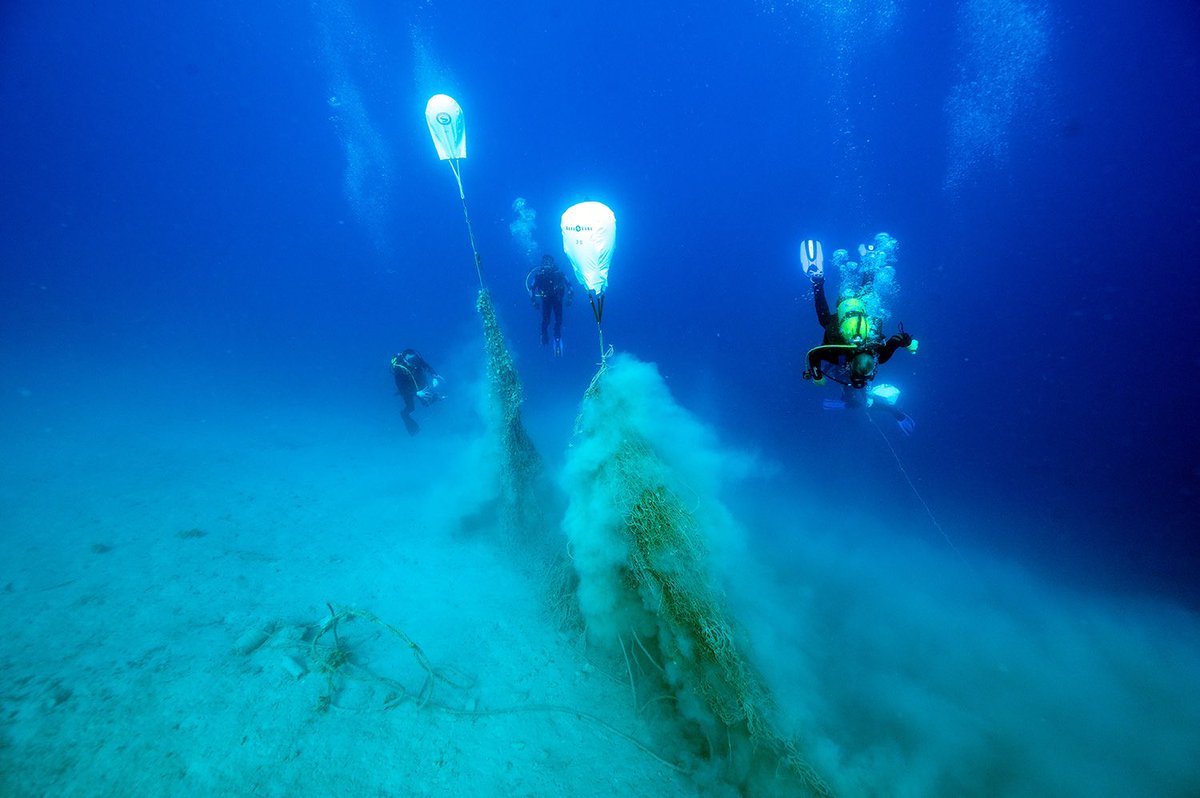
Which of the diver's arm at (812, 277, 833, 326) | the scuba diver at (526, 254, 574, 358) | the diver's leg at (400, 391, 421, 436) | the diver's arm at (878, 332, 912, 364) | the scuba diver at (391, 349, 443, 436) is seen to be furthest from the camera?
the diver's leg at (400, 391, 421, 436)

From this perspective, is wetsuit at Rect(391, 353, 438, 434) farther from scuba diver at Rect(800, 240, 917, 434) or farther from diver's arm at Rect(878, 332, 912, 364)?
diver's arm at Rect(878, 332, 912, 364)

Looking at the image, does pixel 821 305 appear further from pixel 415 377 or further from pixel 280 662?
pixel 415 377

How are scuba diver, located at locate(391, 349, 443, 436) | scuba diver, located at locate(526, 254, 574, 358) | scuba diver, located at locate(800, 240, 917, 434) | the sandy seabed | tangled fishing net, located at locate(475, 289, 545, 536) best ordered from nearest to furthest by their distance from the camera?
the sandy seabed → scuba diver, located at locate(800, 240, 917, 434) → tangled fishing net, located at locate(475, 289, 545, 536) → scuba diver, located at locate(391, 349, 443, 436) → scuba diver, located at locate(526, 254, 574, 358)

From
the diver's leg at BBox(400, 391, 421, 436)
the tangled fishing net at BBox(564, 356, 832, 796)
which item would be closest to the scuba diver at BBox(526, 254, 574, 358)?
the diver's leg at BBox(400, 391, 421, 436)

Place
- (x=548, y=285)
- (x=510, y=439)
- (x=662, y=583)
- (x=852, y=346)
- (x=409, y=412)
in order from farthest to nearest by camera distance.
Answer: (x=409, y=412) → (x=548, y=285) → (x=510, y=439) → (x=852, y=346) → (x=662, y=583)

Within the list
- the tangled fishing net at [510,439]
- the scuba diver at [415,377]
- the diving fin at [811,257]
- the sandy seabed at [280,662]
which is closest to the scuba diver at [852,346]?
the diving fin at [811,257]

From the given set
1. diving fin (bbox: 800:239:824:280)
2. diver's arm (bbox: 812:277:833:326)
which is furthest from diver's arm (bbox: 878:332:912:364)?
diving fin (bbox: 800:239:824:280)

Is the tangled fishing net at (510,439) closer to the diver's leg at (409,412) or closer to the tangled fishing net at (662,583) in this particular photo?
the tangled fishing net at (662,583)

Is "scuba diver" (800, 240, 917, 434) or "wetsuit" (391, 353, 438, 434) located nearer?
"scuba diver" (800, 240, 917, 434)

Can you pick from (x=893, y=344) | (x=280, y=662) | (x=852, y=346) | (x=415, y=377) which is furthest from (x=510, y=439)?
(x=893, y=344)

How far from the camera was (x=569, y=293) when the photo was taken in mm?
11164

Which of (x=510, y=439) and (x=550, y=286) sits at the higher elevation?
(x=550, y=286)

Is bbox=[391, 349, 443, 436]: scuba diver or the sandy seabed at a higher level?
bbox=[391, 349, 443, 436]: scuba diver

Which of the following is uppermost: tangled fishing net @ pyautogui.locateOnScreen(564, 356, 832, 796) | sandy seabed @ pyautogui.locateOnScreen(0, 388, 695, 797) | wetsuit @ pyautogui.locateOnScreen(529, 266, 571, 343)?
wetsuit @ pyautogui.locateOnScreen(529, 266, 571, 343)
